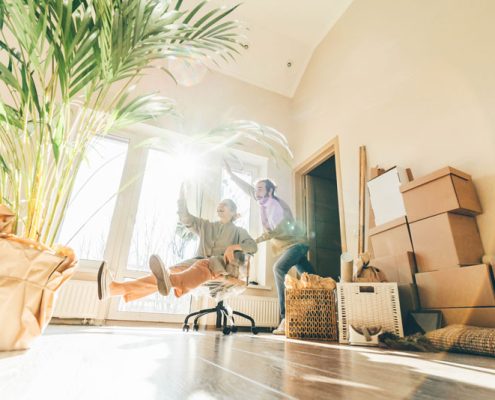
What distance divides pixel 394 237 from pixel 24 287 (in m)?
1.97

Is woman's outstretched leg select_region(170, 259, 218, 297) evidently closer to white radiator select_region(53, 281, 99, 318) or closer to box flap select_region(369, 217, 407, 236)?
box flap select_region(369, 217, 407, 236)

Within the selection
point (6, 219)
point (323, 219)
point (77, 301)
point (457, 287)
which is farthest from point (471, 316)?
point (77, 301)

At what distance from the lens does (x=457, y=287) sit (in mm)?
1536

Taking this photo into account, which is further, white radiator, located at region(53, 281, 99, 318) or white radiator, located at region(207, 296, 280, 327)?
white radiator, located at region(207, 296, 280, 327)

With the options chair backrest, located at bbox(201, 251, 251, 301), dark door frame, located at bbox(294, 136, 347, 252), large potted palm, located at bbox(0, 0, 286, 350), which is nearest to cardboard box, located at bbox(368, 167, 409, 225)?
dark door frame, located at bbox(294, 136, 347, 252)

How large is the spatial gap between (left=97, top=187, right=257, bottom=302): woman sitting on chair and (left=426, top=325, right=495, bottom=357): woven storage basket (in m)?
1.10

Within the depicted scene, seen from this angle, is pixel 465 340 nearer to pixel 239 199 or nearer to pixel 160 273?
pixel 160 273

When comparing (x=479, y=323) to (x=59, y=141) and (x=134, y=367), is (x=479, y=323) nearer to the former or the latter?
(x=134, y=367)

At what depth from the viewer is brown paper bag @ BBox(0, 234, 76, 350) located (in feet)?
Result: 2.46

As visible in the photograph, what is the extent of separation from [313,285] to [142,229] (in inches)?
74.9

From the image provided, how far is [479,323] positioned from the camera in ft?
4.68

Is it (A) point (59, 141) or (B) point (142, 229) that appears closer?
(A) point (59, 141)

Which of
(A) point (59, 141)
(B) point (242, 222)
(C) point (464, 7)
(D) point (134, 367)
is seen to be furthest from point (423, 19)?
(D) point (134, 367)

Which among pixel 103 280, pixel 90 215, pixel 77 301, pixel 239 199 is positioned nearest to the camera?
pixel 103 280
